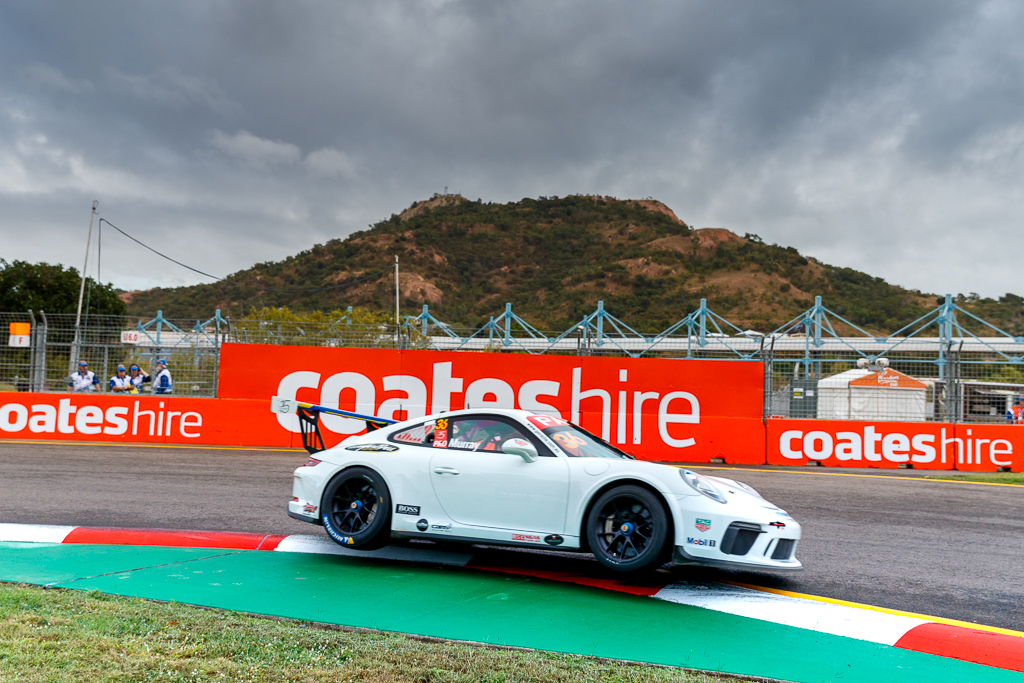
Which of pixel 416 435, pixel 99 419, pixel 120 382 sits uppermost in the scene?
pixel 120 382

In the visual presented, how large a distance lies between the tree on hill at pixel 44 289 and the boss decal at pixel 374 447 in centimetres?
4210

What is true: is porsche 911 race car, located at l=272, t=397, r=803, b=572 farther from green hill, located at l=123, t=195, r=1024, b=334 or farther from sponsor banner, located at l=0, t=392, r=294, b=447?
green hill, located at l=123, t=195, r=1024, b=334

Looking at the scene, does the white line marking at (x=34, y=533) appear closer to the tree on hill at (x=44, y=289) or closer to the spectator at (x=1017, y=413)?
the spectator at (x=1017, y=413)

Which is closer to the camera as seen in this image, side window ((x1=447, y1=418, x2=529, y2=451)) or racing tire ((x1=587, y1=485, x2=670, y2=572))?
racing tire ((x1=587, y1=485, x2=670, y2=572))

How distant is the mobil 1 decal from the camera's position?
18.6ft

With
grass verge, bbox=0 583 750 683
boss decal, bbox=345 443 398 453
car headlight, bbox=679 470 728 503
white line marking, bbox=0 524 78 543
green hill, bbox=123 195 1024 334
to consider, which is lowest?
white line marking, bbox=0 524 78 543

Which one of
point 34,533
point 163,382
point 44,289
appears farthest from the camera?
point 44,289

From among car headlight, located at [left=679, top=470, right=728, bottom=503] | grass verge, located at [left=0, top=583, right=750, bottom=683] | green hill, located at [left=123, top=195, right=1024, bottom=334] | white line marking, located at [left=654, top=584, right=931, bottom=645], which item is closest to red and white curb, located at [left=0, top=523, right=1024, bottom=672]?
white line marking, located at [left=654, top=584, right=931, bottom=645]

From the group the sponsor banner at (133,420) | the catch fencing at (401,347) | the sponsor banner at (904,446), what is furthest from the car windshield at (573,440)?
the sponsor banner at (133,420)

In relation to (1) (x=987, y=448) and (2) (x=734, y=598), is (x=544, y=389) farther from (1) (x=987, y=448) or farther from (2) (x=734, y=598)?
(2) (x=734, y=598)

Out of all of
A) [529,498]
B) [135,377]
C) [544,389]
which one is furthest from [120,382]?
[529,498]

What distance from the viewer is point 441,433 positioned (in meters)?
5.74

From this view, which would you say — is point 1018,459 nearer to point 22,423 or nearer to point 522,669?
point 522,669

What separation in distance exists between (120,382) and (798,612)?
48.4ft
